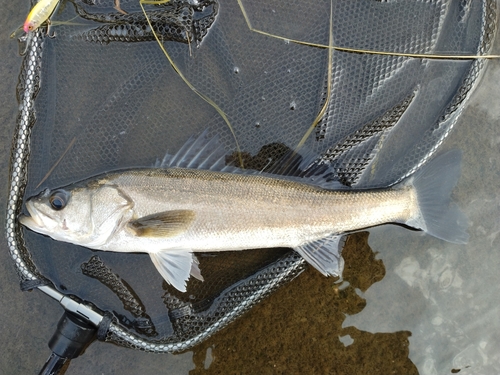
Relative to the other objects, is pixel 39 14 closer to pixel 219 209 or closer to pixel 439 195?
pixel 219 209

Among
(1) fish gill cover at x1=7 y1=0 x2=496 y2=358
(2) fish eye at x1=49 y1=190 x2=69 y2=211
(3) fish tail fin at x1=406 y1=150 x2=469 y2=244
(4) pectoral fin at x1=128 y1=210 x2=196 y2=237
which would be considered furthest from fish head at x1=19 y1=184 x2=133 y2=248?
(3) fish tail fin at x1=406 y1=150 x2=469 y2=244

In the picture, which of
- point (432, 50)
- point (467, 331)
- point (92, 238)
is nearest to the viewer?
point (92, 238)

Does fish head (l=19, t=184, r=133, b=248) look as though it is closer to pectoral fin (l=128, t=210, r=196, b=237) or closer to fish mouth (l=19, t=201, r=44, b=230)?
fish mouth (l=19, t=201, r=44, b=230)

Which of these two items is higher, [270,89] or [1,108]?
[1,108]

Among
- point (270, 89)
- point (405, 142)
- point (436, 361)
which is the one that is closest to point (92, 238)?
point (270, 89)

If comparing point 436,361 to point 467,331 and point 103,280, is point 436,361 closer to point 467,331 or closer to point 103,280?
point 467,331
